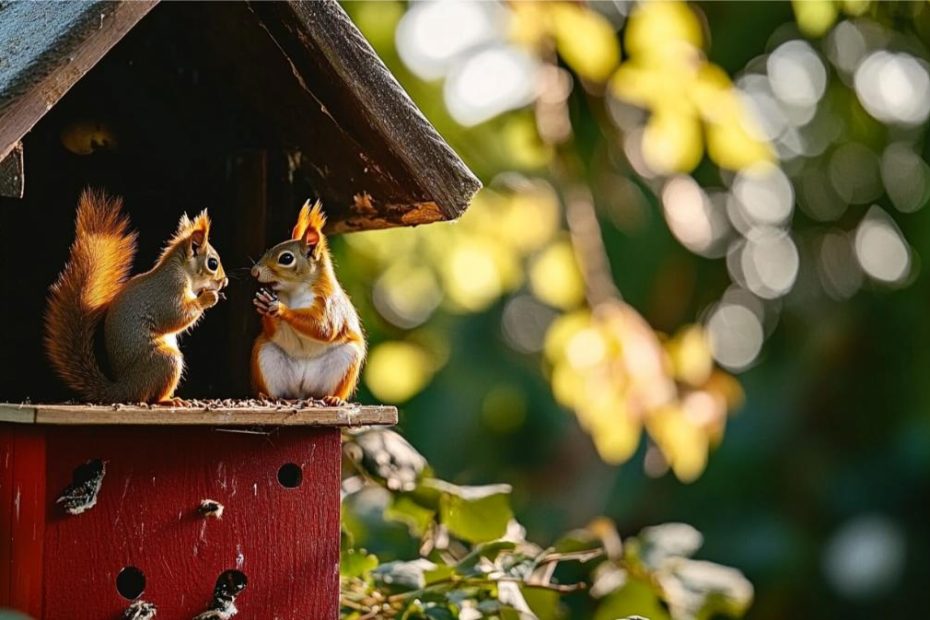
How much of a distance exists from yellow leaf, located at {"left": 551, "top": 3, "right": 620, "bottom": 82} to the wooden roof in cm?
82

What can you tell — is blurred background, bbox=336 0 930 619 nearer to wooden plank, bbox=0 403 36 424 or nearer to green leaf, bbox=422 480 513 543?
green leaf, bbox=422 480 513 543

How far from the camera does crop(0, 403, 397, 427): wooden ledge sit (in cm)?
A: 143

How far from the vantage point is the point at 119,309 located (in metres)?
1.63

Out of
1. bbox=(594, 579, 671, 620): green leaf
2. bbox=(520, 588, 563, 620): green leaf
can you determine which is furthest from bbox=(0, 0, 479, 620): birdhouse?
bbox=(594, 579, 671, 620): green leaf

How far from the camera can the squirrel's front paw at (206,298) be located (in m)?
1.66

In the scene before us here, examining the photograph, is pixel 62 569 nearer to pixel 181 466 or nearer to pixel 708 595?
pixel 181 466

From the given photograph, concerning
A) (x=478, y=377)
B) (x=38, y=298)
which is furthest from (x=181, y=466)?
→ (x=478, y=377)

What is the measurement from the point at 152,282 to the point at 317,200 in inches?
14.3

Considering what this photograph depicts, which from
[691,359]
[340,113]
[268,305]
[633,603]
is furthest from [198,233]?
[691,359]

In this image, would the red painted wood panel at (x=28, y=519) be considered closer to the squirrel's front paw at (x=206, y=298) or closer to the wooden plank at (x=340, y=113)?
the squirrel's front paw at (x=206, y=298)

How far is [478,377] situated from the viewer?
4.18 meters

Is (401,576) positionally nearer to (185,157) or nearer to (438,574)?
(438,574)

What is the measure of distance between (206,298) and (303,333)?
0.13m

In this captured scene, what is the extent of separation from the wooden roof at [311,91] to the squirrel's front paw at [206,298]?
0.25 metres
